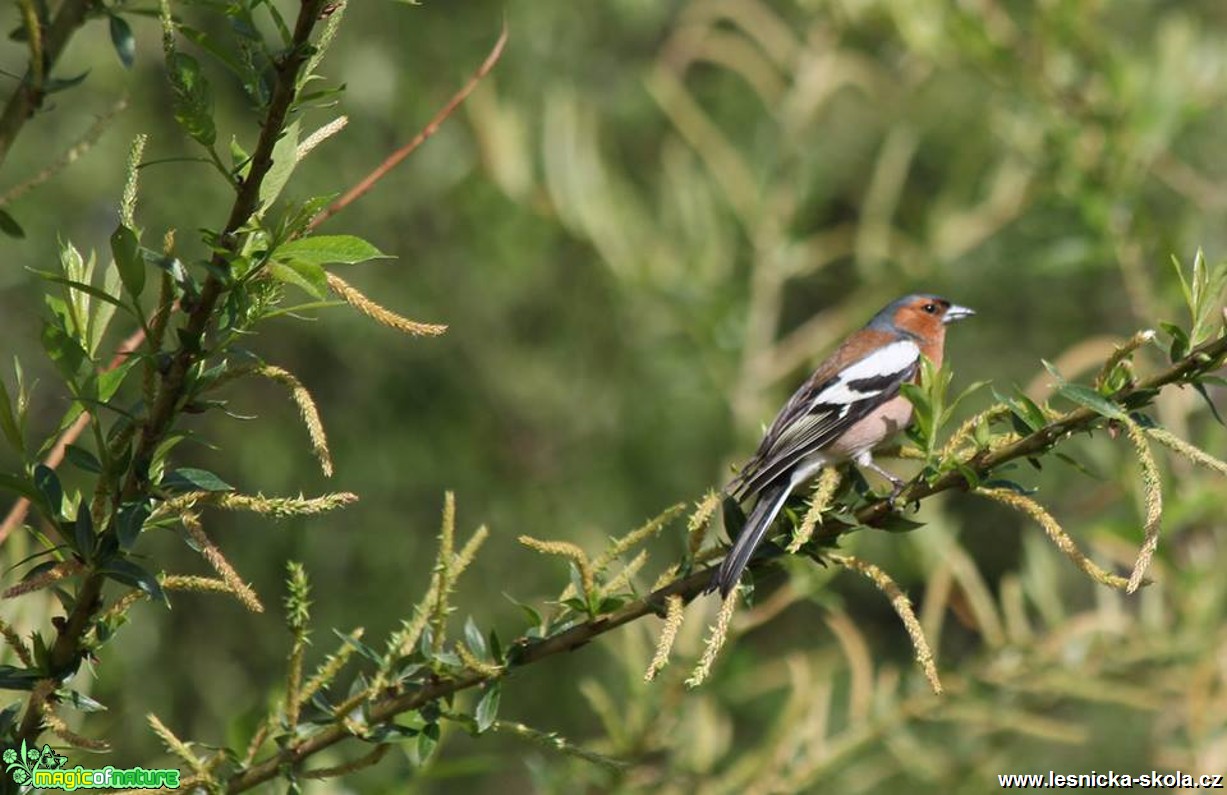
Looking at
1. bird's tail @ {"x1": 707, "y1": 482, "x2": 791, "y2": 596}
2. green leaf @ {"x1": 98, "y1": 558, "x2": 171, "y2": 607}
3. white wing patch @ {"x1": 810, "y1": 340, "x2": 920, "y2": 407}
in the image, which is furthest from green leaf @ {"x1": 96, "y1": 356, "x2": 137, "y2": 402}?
white wing patch @ {"x1": 810, "y1": 340, "x2": 920, "y2": 407}

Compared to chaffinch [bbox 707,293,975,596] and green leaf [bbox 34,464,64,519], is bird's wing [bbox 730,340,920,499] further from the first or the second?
green leaf [bbox 34,464,64,519]

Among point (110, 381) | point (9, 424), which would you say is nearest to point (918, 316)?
point (110, 381)

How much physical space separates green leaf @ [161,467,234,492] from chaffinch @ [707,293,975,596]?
109 centimetres

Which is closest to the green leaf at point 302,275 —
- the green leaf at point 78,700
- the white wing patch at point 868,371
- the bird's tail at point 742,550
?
the green leaf at point 78,700

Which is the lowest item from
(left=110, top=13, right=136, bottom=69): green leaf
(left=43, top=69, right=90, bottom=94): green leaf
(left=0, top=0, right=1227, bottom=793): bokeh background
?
(left=0, top=0, right=1227, bottom=793): bokeh background

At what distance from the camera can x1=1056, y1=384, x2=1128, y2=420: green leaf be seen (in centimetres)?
201

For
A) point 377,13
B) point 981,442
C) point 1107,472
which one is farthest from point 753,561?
point 377,13

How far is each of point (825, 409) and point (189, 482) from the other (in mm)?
2825

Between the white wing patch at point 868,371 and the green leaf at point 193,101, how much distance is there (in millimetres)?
2874

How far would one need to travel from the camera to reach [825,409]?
440 centimetres

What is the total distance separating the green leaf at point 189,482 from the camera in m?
1.86

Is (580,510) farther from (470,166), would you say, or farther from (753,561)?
(753,561)

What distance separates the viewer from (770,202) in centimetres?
581

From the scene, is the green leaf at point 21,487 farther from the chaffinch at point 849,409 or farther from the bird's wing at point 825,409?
the bird's wing at point 825,409
